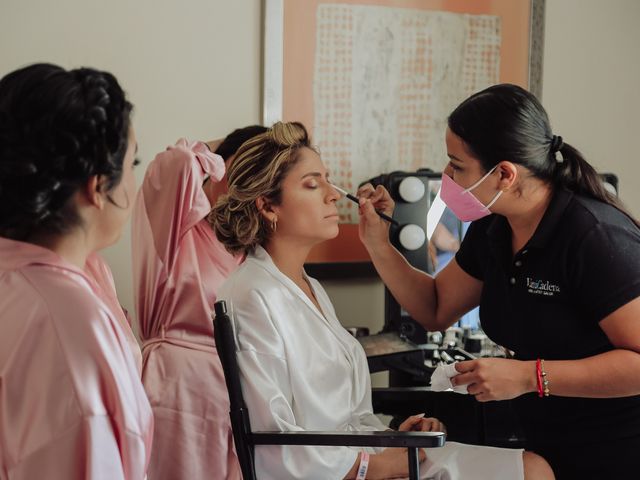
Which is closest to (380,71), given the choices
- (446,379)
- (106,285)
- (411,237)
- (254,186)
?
(411,237)

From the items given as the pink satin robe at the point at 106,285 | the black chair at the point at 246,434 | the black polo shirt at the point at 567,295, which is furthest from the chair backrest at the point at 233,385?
the black polo shirt at the point at 567,295

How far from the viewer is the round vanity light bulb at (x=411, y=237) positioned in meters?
2.53

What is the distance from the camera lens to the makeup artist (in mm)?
1579

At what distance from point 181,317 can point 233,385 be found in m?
0.65

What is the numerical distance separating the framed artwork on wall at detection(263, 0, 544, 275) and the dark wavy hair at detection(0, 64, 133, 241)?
1.72m

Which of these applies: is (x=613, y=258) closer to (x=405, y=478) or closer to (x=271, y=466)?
(x=405, y=478)

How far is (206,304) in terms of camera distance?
221cm

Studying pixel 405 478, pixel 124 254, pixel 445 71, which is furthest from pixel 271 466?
pixel 445 71

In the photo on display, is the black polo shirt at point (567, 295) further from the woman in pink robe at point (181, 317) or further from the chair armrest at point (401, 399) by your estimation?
the woman in pink robe at point (181, 317)

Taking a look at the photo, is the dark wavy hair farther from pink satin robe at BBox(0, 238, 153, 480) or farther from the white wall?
the white wall

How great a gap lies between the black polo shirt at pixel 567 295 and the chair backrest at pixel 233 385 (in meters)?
0.63

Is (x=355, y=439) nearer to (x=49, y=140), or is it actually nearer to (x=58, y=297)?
(x=58, y=297)

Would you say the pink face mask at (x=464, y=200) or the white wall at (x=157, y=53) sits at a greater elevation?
the white wall at (x=157, y=53)

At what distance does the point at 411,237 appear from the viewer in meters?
2.53
